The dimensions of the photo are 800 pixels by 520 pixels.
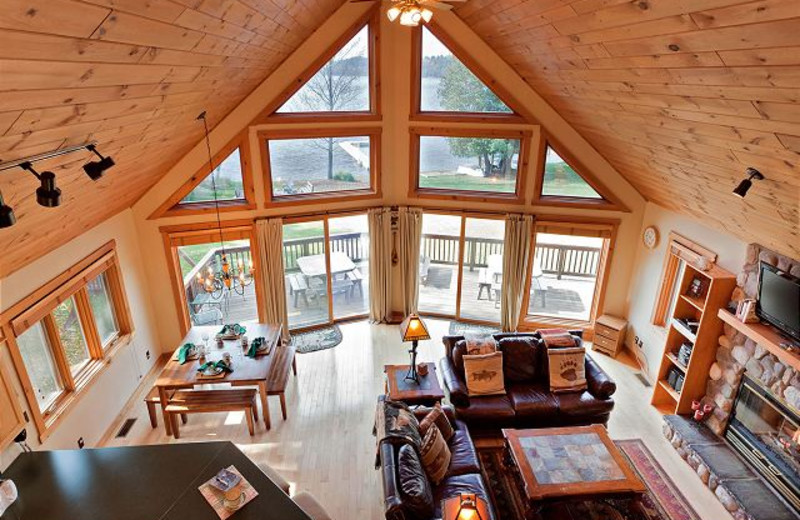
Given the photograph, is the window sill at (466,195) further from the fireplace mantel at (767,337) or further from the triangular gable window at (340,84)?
the fireplace mantel at (767,337)

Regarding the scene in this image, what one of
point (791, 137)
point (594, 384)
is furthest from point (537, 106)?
point (791, 137)

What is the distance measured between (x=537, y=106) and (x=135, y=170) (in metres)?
5.07

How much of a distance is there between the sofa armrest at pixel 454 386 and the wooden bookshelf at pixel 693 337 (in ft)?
8.47

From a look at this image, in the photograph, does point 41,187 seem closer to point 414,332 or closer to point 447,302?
point 414,332

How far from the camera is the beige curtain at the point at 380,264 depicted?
725 cm

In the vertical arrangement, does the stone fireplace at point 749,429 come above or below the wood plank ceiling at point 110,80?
below

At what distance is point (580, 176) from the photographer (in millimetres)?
6723

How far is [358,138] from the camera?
6.93 m

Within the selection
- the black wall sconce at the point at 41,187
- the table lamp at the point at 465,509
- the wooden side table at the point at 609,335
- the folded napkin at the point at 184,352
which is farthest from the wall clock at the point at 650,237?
the black wall sconce at the point at 41,187

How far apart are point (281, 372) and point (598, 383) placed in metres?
3.74

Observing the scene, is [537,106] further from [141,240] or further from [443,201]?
[141,240]

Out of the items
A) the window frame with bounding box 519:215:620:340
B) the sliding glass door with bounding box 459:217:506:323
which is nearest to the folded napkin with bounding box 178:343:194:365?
the sliding glass door with bounding box 459:217:506:323

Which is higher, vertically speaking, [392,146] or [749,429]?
[392,146]

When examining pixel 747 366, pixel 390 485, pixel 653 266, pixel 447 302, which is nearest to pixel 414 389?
pixel 390 485
